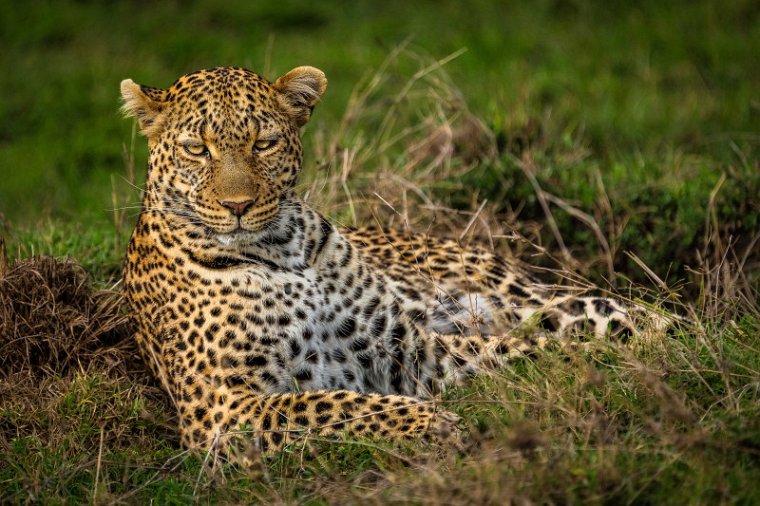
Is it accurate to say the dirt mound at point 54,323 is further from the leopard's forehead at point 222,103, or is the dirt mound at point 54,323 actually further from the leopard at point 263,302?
the leopard's forehead at point 222,103

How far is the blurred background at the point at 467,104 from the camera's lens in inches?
342

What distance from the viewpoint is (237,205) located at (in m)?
6.01

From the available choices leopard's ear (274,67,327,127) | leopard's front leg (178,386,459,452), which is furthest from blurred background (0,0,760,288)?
leopard's front leg (178,386,459,452)

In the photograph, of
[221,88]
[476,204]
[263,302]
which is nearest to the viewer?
[263,302]

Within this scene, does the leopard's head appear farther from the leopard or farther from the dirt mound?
the dirt mound

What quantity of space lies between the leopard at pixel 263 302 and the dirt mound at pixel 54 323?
0.62ft

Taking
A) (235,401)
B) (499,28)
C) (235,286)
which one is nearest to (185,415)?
(235,401)

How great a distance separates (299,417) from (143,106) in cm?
200

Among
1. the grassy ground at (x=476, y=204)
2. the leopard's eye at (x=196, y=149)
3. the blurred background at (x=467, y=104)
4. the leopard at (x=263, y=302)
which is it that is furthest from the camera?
the blurred background at (x=467, y=104)

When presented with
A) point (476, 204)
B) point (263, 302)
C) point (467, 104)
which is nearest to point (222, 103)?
point (263, 302)

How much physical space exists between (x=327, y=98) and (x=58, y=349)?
250 inches

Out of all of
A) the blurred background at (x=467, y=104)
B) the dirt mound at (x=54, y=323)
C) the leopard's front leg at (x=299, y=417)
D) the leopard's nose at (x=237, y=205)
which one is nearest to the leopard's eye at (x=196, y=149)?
the leopard's nose at (x=237, y=205)

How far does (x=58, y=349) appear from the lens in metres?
6.66

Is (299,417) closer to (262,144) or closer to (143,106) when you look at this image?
(262,144)
